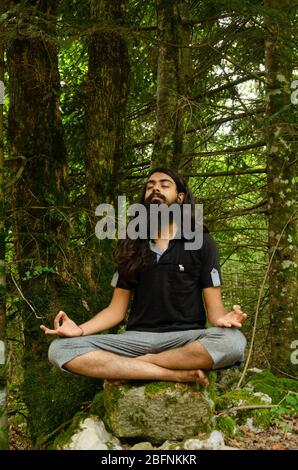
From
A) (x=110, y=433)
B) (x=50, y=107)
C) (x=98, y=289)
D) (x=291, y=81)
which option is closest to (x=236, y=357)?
(x=110, y=433)

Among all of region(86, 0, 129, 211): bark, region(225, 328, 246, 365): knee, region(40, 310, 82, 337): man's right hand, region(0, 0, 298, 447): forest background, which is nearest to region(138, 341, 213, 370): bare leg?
region(225, 328, 246, 365): knee

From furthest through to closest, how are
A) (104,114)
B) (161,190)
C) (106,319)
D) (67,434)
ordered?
(104,114) < (161,190) < (106,319) < (67,434)

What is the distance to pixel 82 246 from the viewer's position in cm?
537

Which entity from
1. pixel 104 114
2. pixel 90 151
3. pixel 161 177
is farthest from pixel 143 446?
pixel 104 114

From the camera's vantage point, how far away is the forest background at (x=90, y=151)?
17.2 ft

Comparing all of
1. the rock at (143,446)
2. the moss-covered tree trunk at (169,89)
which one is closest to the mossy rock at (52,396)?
the rock at (143,446)

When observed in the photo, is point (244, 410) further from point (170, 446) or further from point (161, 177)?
point (161, 177)

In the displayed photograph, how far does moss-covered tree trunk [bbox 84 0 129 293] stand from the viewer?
19.6 feet

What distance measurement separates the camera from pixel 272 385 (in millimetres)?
5684

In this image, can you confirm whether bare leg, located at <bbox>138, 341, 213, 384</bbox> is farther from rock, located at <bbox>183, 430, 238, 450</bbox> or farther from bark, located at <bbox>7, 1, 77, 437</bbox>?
bark, located at <bbox>7, 1, 77, 437</bbox>

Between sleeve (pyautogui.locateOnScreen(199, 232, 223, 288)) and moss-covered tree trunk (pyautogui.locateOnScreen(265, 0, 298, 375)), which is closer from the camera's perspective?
sleeve (pyautogui.locateOnScreen(199, 232, 223, 288))

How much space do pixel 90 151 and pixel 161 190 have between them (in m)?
1.38

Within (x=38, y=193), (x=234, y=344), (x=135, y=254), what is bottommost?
(x=234, y=344)
